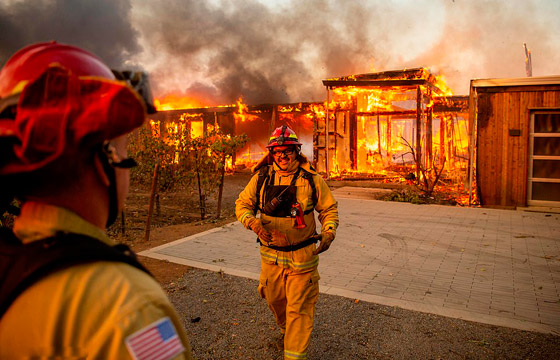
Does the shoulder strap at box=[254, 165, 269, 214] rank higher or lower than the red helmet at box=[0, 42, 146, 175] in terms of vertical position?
lower

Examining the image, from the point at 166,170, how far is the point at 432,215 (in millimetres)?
6965

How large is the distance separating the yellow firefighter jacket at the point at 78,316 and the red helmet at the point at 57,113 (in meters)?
0.28

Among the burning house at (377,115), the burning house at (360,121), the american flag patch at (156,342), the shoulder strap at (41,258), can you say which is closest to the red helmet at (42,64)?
the shoulder strap at (41,258)

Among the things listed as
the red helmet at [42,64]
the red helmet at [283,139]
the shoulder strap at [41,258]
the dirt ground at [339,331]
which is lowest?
the dirt ground at [339,331]

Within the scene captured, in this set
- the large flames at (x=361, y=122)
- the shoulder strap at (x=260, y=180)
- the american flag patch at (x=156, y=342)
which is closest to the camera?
the american flag patch at (x=156, y=342)

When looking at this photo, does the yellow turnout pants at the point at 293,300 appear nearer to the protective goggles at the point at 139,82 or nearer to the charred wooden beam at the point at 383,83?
the protective goggles at the point at 139,82

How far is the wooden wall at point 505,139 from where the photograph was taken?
1067 centimetres

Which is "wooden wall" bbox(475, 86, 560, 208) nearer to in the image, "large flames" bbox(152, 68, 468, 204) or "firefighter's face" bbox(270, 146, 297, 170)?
"large flames" bbox(152, 68, 468, 204)

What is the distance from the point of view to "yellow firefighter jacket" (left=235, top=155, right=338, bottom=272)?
129 inches

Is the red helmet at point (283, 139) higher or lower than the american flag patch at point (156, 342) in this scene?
higher

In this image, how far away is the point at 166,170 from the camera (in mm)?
9789

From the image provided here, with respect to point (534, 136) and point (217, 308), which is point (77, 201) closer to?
point (217, 308)

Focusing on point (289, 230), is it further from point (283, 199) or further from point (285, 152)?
point (285, 152)

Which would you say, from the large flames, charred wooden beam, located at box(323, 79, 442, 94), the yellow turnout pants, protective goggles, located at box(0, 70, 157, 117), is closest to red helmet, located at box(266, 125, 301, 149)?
the yellow turnout pants
